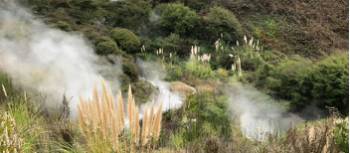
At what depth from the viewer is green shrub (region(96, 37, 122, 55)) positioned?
9719 mm

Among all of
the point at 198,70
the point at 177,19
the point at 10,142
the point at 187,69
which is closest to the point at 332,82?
the point at 198,70

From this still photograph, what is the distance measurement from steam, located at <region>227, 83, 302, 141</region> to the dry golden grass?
4588mm

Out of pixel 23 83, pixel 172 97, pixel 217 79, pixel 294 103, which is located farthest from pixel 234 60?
pixel 23 83

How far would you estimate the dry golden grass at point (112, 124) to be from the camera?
4367mm

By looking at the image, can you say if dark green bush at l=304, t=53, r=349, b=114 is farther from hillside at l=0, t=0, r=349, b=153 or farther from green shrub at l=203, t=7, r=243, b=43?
green shrub at l=203, t=7, r=243, b=43

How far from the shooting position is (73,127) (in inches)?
222

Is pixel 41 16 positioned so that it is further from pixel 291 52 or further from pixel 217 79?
pixel 291 52

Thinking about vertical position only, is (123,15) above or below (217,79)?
above

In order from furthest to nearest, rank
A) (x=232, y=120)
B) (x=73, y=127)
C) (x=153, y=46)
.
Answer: (x=153, y=46) < (x=232, y=120) < (x=73, y=127)

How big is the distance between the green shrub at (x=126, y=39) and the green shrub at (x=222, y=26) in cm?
172

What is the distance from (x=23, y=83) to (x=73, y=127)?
2.72 metres

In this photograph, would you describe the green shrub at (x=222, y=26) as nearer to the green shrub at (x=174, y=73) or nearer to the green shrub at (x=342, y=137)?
the green shrub at (x=174, y=73)

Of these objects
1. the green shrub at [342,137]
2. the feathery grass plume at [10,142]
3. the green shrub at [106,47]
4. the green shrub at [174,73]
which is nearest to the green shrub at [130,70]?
the green shrub at [106,47]

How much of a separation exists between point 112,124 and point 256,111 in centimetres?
590
